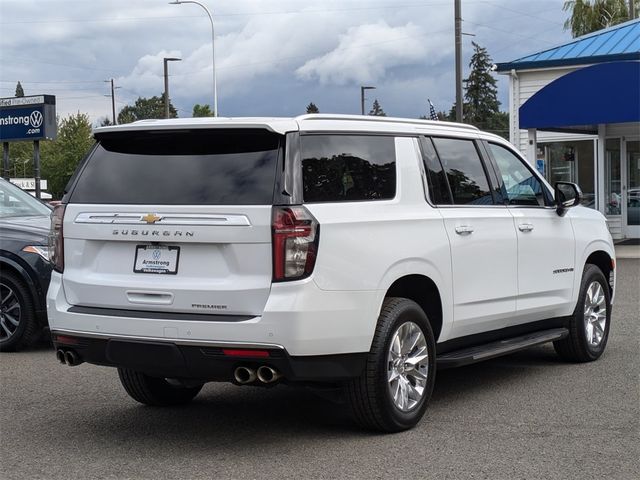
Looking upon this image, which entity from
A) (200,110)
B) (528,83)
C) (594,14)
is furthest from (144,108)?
(528,83)

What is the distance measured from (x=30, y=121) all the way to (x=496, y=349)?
15.0 m

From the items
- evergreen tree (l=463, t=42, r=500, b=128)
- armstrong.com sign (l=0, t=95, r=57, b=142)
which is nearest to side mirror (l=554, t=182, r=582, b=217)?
armstrong.com sign (l=0, t=95, r=57, b=142)

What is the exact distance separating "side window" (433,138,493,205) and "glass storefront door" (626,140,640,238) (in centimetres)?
1705

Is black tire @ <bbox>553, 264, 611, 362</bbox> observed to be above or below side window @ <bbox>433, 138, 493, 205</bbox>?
below

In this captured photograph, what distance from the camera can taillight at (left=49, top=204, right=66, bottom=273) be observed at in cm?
573

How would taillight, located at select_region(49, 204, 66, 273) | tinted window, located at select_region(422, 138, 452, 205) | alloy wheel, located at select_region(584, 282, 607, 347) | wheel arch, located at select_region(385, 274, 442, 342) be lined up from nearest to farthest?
taillight, located at select_region(49, 204, 66, 273) < wheel arch, located at select_region(385, 274, 442, 342) < tinted window, located at select_region(422, 138, 452, 205) < alloy wheel, located at select_region(584, 282, 607, 347)

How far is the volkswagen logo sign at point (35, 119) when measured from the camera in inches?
755

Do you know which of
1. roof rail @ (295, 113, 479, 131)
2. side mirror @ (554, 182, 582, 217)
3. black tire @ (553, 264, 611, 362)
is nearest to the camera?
roof rail @ (295, 113, 479, 131)

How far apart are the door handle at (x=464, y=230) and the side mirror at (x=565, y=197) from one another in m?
1.48

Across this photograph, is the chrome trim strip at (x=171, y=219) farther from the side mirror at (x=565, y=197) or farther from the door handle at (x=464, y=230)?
the side mirror at (x=565, y=197)

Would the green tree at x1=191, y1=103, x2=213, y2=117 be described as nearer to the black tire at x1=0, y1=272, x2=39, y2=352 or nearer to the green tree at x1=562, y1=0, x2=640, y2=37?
the green tree at x1=562, y1=0, x2=640, y2=37

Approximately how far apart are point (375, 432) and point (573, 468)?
126cm

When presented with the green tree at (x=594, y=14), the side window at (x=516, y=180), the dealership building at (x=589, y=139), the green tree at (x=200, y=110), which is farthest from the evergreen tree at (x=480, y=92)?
the side window at (x=516, y=180)

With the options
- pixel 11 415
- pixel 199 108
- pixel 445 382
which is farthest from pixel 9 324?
pixel 199 108
